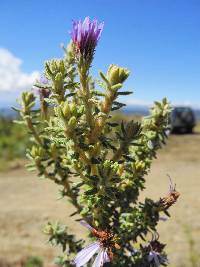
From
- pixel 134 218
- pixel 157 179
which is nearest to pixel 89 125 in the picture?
pixel 134 218

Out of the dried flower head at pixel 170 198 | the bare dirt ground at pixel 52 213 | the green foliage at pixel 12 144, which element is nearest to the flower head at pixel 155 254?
the dried flower head at pixel 170 198

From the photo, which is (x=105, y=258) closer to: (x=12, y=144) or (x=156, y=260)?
(x=156, y=260)

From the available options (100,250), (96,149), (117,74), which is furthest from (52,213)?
(117,74)

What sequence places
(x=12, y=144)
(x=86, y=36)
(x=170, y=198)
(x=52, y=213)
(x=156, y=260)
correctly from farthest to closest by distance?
(x=12, y=144)
(x=52, y=213)
(x=156, y=260)
(x=170, y=198)
(x=86, y=36)

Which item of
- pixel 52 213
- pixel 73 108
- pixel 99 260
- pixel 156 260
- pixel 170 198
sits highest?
pixel 73 108

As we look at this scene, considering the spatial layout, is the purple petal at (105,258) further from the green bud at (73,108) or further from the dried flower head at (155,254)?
the green bud at (73,108)

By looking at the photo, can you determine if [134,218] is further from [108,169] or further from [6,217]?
[6,217]

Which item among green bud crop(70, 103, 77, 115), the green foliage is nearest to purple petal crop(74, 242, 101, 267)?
green bud crop(70, 103, 77, 115)

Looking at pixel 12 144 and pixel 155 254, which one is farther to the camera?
pixel 12 144
